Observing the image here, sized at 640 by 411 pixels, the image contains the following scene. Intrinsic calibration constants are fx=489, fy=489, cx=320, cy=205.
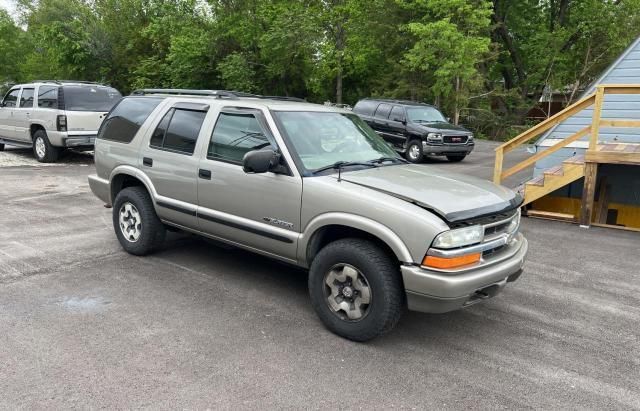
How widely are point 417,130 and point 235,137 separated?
425 inches

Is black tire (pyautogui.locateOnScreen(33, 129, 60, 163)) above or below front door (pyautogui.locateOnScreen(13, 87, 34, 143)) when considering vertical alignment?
below

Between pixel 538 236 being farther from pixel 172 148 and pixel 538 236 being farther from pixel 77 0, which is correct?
pixel 77 0

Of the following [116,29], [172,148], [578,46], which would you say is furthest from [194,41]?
[172,148]

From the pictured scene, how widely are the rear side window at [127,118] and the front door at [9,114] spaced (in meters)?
9.71

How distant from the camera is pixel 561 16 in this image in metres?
30.6

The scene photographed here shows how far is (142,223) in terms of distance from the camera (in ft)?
17.7

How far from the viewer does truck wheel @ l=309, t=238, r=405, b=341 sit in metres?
3.53

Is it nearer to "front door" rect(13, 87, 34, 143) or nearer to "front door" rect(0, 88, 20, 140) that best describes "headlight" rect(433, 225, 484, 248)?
"front door" rect(13, 87, 34, 143)

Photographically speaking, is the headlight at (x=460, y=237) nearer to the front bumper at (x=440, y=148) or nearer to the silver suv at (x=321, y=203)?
the silver suv at (x=321, y=203)

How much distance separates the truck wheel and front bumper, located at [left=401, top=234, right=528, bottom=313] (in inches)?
5.9

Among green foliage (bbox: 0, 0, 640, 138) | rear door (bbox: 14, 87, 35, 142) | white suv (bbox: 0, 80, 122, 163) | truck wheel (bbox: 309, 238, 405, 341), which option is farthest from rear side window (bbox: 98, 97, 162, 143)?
green foliage (bbox: 0, 0, 640, 138)

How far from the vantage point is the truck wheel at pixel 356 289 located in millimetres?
3525

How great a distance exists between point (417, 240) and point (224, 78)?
83.2 ft

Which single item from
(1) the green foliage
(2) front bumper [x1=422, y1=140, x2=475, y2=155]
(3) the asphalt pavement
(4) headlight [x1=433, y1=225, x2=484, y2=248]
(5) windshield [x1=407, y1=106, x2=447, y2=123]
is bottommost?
(3) the asphalt pavement
